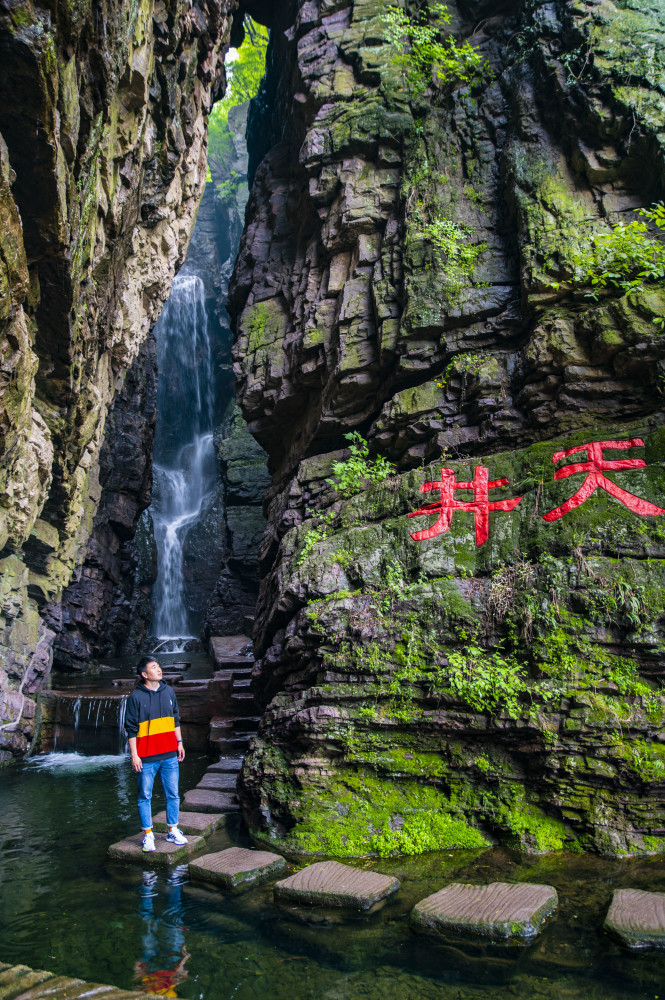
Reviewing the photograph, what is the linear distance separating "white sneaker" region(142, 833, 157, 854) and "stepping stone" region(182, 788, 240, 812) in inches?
65.0

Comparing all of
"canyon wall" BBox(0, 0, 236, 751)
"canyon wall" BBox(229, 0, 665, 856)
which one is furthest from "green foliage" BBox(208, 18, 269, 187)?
"canyon wall" BBox(229, 0, 665, 856)

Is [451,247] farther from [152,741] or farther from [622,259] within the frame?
[152,741]

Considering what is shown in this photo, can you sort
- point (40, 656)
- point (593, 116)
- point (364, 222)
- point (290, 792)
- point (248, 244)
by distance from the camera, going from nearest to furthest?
point (290, 792) → point (593, 116) → point (364, 222) → point (40, 656) → point (248, 244)

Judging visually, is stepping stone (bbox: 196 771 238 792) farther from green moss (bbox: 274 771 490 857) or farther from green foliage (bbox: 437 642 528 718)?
green foliage (bbox: 437 642 528 718)

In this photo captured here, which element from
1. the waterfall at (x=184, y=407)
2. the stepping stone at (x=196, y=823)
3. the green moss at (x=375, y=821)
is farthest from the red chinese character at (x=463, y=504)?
the waterfall at (x=184, y=407)

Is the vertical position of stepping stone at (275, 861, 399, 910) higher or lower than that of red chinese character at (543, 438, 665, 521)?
lower

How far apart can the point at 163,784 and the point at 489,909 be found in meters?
3.24

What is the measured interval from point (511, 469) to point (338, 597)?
8.70 feet

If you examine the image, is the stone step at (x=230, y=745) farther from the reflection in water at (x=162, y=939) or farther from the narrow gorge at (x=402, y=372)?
the reflection in water at (x=162, y=939)

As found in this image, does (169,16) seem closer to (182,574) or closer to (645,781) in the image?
(645,781)

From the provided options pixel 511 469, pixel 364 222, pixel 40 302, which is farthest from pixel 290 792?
pixel 364 222

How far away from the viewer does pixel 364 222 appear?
10.8 metres

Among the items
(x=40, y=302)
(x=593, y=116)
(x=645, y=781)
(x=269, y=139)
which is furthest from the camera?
(x=269, y=139)

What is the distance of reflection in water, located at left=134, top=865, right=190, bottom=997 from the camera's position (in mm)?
3664
